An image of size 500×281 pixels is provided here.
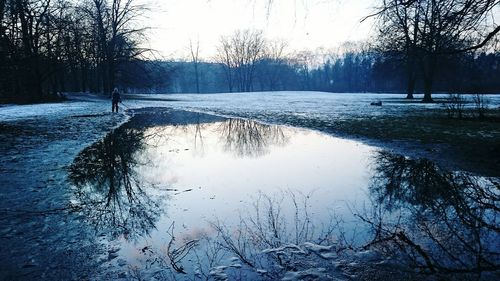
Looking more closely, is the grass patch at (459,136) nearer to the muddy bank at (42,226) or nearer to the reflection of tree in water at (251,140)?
the reflection of tree in water at (251,140)

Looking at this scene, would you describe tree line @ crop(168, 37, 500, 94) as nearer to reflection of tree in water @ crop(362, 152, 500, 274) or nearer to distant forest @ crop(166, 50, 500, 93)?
distant forest @ crop(166, 50, 500, 93)

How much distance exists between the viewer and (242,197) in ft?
18.1

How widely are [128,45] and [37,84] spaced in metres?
13.1

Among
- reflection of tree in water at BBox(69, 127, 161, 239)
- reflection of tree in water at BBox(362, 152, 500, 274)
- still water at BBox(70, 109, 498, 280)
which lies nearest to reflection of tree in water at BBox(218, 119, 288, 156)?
still water at BBox(70, 109, 498, 280)

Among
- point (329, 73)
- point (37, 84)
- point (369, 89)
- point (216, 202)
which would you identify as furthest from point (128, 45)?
point (329, 73)

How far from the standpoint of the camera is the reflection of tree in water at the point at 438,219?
11.2ft

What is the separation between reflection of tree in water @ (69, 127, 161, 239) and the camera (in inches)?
172

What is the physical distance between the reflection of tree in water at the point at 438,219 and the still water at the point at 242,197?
4 cm

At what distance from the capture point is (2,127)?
46.2ft

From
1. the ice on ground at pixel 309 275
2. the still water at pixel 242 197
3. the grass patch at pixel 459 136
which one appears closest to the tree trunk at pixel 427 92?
the grass patch at pixel 459 136

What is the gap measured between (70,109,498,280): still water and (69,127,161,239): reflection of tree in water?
0.06 feet

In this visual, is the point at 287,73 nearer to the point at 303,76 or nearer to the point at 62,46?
the point at 303,76

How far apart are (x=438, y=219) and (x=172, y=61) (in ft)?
183

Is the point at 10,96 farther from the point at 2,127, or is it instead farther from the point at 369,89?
the point at 369,89
